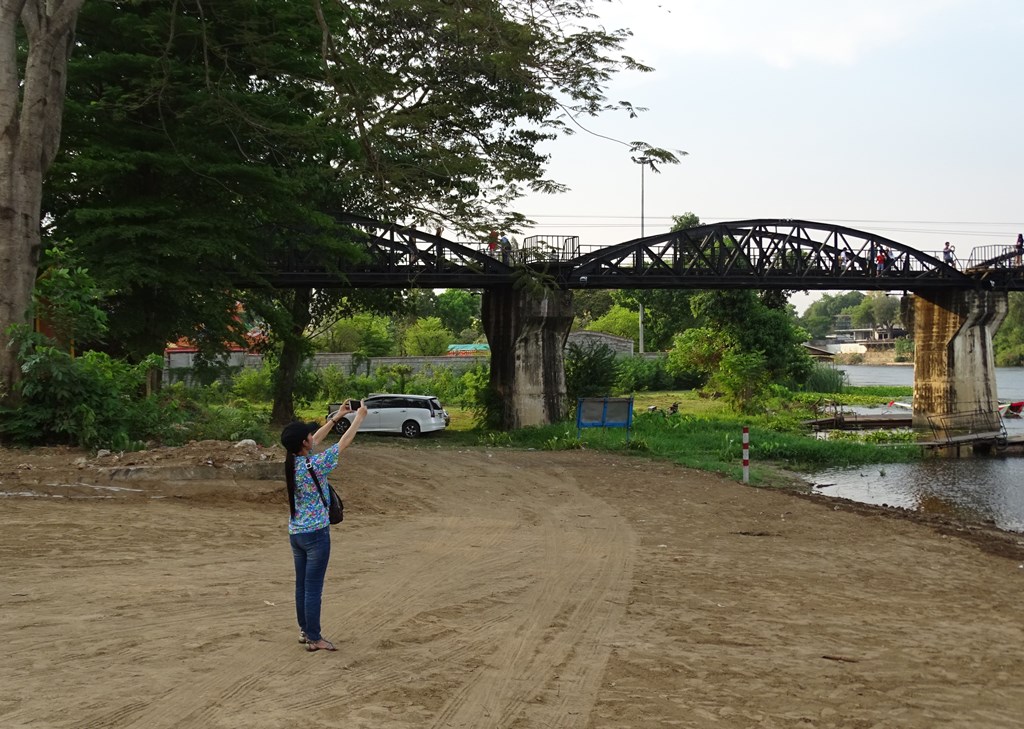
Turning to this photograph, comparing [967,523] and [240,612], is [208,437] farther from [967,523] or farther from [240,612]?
[967,523]

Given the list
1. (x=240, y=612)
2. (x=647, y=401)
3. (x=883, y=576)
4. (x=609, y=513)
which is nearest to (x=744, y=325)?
(x=647, y=401)

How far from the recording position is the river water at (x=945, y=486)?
858 inches

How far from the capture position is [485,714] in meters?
5.60

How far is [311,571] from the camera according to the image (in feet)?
21.7

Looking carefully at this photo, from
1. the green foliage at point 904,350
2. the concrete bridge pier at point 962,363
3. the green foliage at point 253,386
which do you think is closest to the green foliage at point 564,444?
the green foliage at point 253,386

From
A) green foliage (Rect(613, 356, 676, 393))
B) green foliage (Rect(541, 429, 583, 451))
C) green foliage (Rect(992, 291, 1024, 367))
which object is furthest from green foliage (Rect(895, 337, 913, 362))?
green foliage (Rect(541, 429, 583, 451))

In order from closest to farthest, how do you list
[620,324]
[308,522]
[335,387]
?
[308,522] → [335,387] → [620,324]

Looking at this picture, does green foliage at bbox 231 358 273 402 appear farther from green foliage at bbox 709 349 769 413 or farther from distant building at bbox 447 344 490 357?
distant building at bbox 447 344 490 357

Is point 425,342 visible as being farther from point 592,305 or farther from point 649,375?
point 592,305

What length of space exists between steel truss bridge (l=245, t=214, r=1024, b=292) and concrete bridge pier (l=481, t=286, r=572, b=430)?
3.98 feet

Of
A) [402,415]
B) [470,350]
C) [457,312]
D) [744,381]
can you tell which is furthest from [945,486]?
[457,312]

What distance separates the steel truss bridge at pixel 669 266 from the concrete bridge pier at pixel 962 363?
1086 millimetres

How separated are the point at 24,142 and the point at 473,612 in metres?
11.1

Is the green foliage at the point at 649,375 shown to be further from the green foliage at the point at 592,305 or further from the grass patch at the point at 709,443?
the green foliage at the point at 592,305
